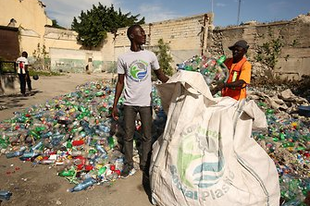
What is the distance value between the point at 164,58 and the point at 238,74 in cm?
1244

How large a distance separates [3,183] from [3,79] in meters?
6.58

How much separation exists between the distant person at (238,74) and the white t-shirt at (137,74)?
807 millimetres

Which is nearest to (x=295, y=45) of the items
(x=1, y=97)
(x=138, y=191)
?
(x=138, y=191)

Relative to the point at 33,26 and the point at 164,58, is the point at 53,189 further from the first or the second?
the point at 33,26

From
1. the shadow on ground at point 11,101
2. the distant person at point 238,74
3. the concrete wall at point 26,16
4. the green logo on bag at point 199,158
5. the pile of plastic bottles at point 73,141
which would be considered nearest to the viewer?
the green logo on bag at point 199,158

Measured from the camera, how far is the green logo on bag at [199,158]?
1.63 meters

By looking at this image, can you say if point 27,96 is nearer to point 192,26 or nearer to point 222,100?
point 222,100

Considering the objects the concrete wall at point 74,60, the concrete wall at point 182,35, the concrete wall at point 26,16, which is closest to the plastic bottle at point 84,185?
the concrete wall at point 182,35

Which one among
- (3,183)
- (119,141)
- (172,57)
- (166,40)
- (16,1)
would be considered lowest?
(3,183)

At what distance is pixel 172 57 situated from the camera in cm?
1482

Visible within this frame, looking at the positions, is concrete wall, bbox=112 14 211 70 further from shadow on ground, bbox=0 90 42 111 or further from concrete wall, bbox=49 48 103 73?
shadow on ground, bbox=0 90 42 111

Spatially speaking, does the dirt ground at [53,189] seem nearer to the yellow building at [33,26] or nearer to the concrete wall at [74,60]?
the concrete wall at [74,60]

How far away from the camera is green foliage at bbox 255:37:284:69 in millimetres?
9234

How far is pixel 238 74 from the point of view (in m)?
2.44
